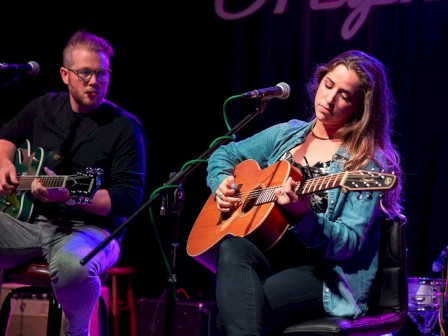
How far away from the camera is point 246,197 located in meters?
3.18

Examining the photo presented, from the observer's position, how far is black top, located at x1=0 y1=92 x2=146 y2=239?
148 inches

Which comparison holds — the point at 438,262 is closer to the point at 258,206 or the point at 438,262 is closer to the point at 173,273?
the point at 258,206

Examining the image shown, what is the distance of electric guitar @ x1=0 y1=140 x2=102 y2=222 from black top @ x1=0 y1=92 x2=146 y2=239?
50mm

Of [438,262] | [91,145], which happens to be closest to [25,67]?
[91,145]

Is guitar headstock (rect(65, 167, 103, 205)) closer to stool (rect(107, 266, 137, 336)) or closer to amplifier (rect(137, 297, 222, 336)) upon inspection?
amplifier (rect(137, 297, 222, 336))

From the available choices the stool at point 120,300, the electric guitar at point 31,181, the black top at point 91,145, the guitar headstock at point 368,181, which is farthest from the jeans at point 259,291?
the stool at point 120,300

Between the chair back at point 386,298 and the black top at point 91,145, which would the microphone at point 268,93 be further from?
the black top at point 91,145

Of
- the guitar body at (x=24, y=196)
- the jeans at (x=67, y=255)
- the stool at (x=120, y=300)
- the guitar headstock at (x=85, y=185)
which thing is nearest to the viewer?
the jeans at (x=67, y=255)

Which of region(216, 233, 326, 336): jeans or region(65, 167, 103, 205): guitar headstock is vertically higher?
region(65, 167, 103, 205): guitar headstock

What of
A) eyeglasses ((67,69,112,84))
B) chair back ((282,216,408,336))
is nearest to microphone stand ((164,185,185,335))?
chair back ((282,216,408,336))

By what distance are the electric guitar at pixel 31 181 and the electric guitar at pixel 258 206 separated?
592 millimetres

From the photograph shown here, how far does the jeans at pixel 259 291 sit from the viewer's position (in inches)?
106

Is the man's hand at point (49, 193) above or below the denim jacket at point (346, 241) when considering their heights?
above

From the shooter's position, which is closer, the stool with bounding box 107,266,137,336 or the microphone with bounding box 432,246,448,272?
the microphone with bounding box 432,246,448,272
